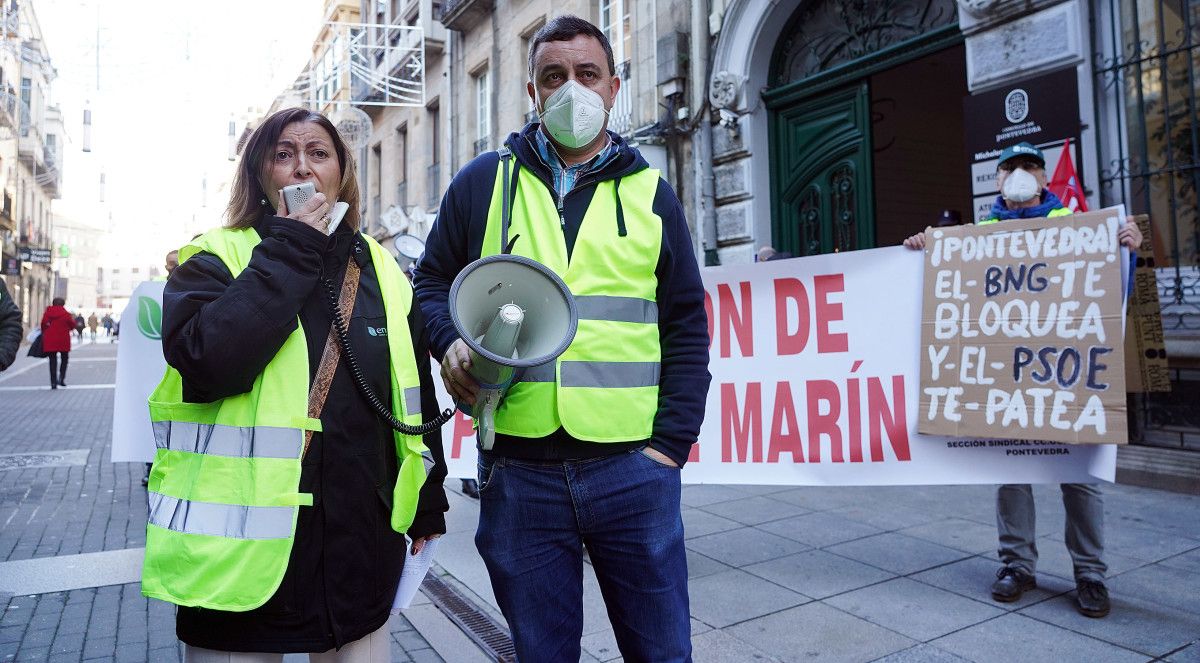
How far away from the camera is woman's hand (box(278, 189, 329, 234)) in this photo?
176 centimetres

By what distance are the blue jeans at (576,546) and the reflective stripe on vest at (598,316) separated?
0.33 ft

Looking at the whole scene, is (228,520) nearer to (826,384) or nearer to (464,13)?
(826,384)

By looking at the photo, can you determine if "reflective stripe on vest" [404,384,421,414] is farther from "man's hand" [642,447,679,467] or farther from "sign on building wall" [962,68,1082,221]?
"sign on building wall" [962,68,1082,221]

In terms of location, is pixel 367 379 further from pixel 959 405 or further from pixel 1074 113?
pixel 1074 113

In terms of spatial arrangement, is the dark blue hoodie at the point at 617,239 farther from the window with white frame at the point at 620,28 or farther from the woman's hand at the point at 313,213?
the window with white frame at the point at 620,28

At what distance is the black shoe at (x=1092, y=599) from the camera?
138 inches

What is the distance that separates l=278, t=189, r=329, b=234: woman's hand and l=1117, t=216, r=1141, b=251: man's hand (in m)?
3.37

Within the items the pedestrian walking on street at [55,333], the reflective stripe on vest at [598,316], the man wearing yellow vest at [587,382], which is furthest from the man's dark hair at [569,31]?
the pedestrian walking on street at [55,333]

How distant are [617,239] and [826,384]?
8.61ft

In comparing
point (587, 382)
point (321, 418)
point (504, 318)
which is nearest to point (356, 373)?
point (321, 418)

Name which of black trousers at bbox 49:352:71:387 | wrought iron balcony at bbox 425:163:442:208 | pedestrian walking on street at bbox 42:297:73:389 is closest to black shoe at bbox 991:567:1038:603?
wrought iron balcony at bbox 425:163:442:208

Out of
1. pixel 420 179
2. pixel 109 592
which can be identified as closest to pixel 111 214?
pixel 420 179

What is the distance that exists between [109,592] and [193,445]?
3.24 metres

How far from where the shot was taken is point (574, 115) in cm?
196
